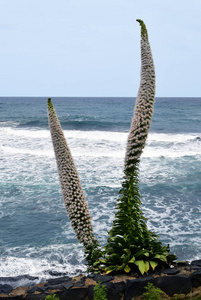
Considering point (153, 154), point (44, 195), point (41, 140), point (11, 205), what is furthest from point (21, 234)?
point (41, 140)

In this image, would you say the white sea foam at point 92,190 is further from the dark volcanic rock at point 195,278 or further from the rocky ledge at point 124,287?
the dark volcanic rock at point 195,278

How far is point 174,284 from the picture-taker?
6.96 m

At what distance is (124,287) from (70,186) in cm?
277

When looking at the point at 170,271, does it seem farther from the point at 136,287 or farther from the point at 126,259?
the point at 126,259

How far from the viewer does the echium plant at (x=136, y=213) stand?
17.0 ft

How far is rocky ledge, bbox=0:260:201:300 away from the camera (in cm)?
671

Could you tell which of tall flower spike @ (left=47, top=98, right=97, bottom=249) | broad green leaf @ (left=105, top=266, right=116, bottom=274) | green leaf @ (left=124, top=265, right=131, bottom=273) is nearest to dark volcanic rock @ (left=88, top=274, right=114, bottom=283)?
broad green leaf @ (left=105, top=266, right=116, bottom=274)

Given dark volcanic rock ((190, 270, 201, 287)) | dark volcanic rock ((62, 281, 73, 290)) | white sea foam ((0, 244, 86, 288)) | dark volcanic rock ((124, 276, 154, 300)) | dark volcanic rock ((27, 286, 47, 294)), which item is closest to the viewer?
dark volcanic rock ((124, 276, 154, 300))

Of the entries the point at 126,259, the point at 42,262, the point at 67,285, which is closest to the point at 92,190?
the point at 42,262

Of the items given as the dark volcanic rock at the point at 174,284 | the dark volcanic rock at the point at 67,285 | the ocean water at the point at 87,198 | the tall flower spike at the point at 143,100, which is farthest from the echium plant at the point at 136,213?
the ocean water at the point at 87,198

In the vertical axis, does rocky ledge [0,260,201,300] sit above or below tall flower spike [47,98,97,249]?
below

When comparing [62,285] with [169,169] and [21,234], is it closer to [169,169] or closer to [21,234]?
[21,234]

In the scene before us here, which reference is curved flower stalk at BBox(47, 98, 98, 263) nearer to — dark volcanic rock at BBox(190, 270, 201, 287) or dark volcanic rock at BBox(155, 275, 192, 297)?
dark volcanic rock at BBox(155, 275, 192, 297)

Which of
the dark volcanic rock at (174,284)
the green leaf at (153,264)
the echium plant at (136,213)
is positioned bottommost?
the dark volcanic rock at (174,284)
